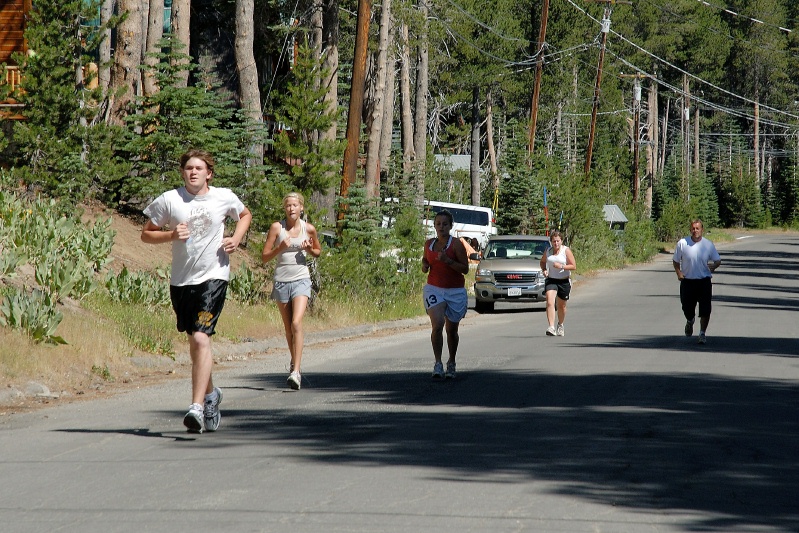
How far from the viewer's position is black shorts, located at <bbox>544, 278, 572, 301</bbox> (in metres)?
19.6

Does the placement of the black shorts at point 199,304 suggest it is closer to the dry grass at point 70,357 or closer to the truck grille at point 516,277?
the dry grass at point 70,357

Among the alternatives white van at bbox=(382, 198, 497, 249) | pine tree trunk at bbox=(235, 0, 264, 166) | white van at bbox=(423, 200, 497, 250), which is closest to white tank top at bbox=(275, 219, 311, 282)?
pine tree trunk at bbox=(235, 0, 264, 166)

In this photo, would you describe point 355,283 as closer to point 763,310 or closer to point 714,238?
point 763,310

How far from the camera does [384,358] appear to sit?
51.8ft

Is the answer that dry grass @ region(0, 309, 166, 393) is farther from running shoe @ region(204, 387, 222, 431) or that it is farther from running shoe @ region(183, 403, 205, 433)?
running shoe @ region(183, 403, 205, 433)

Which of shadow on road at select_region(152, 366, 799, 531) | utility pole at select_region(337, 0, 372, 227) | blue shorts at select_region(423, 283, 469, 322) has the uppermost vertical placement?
utility pole at select_region(337, 0, 372, 227)

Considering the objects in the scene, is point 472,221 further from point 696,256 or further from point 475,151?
point 696,256

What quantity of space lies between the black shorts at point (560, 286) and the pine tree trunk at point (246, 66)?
847 cm

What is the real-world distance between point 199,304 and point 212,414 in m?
0.96

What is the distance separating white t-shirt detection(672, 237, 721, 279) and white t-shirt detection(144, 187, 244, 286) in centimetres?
1109

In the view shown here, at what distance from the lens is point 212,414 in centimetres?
905

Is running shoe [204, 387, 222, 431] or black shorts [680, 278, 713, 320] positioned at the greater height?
black shorts [680, 278, 713, 320]

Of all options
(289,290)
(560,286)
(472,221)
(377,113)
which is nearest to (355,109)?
(560,286)

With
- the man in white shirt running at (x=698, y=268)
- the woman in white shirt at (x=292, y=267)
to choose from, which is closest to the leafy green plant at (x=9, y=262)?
the woman in white shirt at (x=292, y=267)
